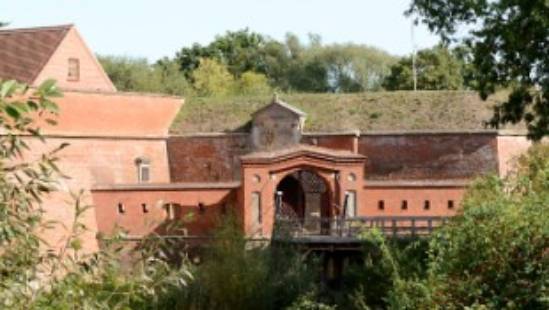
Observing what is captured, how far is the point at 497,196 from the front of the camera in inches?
531

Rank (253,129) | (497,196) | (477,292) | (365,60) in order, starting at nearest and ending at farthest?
1. (477,292)
2. (497,196)
3. (253,129)
4. (365,60)

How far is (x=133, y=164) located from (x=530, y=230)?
24734 millimetres

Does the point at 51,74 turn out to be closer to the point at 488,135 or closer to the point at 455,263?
the point at 488,135

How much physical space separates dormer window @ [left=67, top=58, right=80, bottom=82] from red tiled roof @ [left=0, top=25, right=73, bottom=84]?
45.1 inches

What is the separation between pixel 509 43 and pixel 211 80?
161 ft

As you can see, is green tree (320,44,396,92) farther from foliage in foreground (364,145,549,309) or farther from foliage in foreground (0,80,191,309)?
foliage in foreground (0,80,191,309)

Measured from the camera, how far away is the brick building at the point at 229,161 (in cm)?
3045

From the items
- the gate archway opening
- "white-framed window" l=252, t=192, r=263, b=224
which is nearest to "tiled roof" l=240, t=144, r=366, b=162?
the gate archway opening

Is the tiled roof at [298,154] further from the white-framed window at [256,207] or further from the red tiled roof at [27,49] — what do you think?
the red tiled roof at [27,49]

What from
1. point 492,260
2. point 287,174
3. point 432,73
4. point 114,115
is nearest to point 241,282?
point 492,260

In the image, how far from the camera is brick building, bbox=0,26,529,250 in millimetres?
30453

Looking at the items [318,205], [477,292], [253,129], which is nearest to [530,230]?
[477,292]

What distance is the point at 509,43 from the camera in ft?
49.7

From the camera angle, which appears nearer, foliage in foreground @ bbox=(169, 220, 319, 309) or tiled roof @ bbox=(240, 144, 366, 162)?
foliage in foreground @ bbox=(169, 220, 319, 309)
